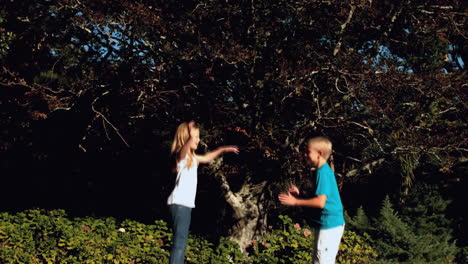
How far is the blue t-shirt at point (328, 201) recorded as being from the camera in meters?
3.58

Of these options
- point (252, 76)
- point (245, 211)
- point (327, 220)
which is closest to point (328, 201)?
point (327, 220)

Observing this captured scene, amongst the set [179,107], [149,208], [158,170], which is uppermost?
[179,107]

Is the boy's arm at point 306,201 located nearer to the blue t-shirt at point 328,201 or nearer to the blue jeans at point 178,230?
the blue t-shirt at point 328,201

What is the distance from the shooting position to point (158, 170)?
421 inches

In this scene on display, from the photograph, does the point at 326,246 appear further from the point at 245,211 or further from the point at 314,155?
the point at 245,211

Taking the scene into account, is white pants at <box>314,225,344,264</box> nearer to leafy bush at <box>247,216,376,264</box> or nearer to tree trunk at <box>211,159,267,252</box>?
leafy bush at <box>247,216,376,264</box>

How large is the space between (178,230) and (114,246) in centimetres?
252

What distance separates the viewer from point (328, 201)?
11.9ft

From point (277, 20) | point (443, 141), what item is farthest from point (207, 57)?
point (443, 141)

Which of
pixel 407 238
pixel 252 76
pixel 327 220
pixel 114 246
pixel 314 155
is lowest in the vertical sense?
pixel 114 246

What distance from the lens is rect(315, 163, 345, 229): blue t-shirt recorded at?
3579mm

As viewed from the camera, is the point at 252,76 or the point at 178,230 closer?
the point at 178,230

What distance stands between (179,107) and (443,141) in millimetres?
4614

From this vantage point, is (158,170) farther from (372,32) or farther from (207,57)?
(372,32)
